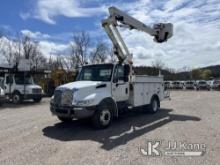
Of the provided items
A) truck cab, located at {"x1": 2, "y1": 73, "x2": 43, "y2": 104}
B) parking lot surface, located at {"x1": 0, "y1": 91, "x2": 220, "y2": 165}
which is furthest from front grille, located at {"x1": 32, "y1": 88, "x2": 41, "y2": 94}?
parking lot surface, located at {"x1": 0, "y1": 91, "x2": 220, "y2": 165}

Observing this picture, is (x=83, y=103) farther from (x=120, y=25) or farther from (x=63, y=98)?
(x=120, y=25)

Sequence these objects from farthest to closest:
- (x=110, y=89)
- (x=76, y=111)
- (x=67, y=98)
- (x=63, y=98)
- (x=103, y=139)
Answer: (x=110, y=89), (x=63, y=98), (x=67, y=98), (x=76, y=111), (x=103, y=139)

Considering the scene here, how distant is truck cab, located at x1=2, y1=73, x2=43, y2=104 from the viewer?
851 inches

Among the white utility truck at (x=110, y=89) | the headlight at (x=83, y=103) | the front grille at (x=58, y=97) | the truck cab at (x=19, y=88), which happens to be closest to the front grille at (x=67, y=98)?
the white utility truck at (x=110, y=89)

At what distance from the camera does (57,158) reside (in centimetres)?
664

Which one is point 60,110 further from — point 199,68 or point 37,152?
point 199,68

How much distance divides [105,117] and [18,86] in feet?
44.6

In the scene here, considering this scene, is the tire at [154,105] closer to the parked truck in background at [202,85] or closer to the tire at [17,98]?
the tire at [17,98]

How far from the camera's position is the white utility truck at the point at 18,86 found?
21625 millimetres

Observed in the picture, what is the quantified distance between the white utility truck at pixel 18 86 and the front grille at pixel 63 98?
12489mm

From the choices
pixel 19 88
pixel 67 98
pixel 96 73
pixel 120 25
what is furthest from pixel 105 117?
pixel 19 88

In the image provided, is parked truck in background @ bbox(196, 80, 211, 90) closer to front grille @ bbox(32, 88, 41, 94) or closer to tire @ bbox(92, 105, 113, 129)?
front grille @ bbox(32, 88, 41, 94)

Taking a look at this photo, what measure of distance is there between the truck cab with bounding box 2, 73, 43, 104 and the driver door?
12241 millimetres

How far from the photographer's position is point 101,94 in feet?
32.6
